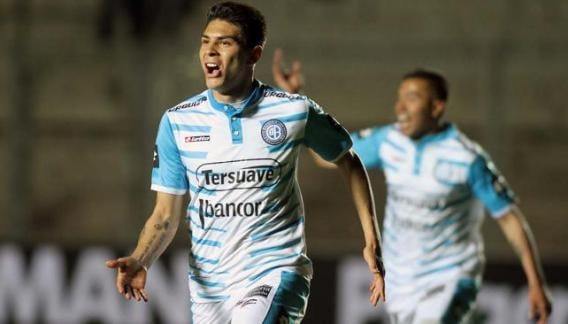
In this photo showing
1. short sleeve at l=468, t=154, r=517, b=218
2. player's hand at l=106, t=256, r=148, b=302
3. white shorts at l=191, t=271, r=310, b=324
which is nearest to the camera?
player's hand at l=106, t=256, r=148, b=302

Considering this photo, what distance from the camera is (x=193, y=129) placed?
211 inches

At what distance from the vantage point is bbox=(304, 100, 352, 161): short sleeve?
5.44 meters

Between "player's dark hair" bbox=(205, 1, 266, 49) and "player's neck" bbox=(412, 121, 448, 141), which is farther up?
"player's dark hair" bbox=(205, 1, 266, 49)

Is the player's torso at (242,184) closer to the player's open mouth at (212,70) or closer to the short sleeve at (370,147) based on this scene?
the player's open mouth at (212,70)

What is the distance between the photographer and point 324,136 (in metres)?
5.49

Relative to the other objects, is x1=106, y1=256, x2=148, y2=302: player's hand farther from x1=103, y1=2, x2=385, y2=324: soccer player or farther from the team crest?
the team crest

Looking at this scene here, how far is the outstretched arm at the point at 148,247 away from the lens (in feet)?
16.2

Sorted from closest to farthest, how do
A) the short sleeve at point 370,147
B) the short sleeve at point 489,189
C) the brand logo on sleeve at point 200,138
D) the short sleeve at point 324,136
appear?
the brand logo on sleeve at point 200,138
the short sleeve at point 324,136
the short sleeve at point 489,189
the short sleeve at point 370,147

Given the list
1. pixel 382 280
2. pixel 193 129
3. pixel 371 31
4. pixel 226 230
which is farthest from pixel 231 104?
pixel 371 31

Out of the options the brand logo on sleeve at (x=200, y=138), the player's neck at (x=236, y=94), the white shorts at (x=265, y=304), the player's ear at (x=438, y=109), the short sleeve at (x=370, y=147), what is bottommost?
the white shorts at (x=265, y=304)

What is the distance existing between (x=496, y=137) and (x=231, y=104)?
596 centimetres

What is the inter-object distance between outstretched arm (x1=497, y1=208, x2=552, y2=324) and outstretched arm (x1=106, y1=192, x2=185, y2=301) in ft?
7.47

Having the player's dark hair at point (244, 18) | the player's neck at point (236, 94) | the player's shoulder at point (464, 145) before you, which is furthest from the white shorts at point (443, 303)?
the player's dark hair at point (244, 18)

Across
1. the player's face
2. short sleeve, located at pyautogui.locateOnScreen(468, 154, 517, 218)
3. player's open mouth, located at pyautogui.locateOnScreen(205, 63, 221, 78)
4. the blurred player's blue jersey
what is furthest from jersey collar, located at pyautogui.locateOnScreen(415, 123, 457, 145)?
player's open mouth, located at pyautogui.locateOnScreen(205, 63, 221, 78)
